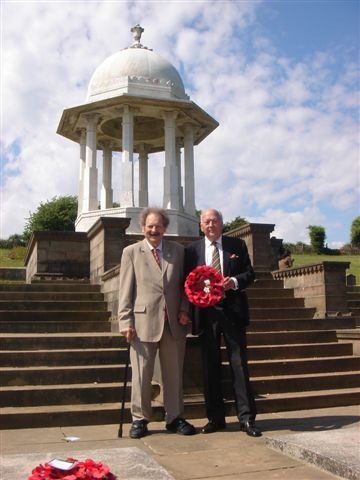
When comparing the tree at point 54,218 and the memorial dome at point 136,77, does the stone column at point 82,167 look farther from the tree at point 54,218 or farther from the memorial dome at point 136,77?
the tree at point 54,218

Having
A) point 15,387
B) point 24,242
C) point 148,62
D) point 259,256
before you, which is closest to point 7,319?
point 15,387

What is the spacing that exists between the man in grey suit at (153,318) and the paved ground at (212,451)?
0.27 m

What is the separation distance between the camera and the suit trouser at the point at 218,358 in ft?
17.3

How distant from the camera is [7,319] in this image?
9.11m

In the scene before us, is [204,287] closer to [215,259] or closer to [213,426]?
[215,259]

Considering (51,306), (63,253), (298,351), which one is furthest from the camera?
(63,253)

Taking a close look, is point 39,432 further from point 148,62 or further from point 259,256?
point 148,62

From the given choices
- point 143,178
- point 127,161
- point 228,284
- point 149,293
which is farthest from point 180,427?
point 143,178

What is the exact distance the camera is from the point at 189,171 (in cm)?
2062

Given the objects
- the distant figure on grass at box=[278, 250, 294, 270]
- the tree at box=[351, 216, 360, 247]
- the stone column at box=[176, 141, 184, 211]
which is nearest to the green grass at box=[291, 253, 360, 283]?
the distant figure on grass at box=[278, 250, 294, 270]

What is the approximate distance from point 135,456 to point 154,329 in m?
1.75

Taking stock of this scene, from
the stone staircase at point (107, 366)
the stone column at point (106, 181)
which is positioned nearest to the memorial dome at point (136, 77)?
the stone column at point (106, 181)

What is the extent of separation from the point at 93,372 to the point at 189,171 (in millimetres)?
14705

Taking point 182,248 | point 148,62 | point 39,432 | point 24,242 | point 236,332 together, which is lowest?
point 39,432
